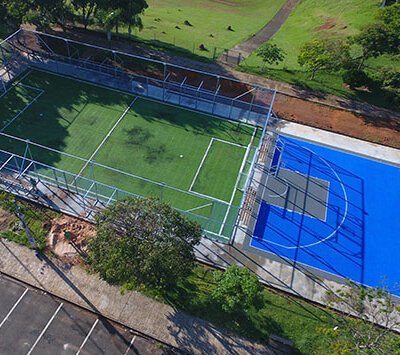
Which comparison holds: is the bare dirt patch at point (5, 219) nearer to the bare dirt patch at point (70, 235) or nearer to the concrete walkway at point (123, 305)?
the concrete walkway at point (123, 305)

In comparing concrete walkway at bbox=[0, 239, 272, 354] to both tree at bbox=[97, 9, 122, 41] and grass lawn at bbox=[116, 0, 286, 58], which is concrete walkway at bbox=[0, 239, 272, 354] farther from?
grass lawn at bbox=[116, 0, 286, 58]

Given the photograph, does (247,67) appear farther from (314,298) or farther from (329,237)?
(314,298)

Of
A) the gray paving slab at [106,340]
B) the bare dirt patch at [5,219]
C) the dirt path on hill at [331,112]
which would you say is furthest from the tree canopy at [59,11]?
the gray paving slab at [106,340]

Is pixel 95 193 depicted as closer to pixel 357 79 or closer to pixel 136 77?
pixel 136 77

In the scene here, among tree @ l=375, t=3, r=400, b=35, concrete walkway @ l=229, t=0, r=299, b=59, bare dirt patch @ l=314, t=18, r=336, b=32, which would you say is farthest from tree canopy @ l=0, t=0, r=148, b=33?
bare dirt patch @ l=314, t=18, r=336, b=32

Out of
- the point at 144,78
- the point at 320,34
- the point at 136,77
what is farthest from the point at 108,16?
the point at 320,34

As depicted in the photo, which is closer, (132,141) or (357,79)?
(132,141)
